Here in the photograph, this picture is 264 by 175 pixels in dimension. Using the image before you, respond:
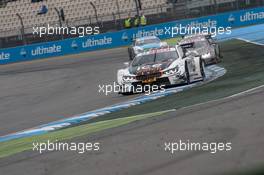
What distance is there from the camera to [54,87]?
2436 cm

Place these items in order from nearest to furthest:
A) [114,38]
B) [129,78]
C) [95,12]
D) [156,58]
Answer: [129,78] → [156,58] → [114,38] → [95,12]

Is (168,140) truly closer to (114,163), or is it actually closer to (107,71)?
(114,163)

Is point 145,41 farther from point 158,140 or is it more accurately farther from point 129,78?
point 158,140

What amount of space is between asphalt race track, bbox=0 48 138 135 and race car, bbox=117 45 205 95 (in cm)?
50

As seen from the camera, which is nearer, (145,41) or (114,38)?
(145,41)

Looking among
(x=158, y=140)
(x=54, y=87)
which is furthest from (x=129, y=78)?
(x=158, y=140)

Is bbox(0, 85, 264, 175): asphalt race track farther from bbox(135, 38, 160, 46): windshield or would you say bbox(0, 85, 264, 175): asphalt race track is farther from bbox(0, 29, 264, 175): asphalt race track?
bbox(135, 38, 160, 46): windshield

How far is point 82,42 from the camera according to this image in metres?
40.8

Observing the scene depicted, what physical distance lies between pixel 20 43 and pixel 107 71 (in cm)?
1673

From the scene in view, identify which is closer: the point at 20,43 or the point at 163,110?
the point at 163,110

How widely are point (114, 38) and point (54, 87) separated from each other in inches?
670

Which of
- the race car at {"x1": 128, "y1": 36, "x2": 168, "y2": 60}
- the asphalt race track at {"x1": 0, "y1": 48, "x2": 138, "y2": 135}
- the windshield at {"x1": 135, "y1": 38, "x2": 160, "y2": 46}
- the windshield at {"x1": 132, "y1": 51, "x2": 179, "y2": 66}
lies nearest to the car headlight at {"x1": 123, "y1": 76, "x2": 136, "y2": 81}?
the asphalt race track at {"x1": 0, "y1": 48, "x2": 138, "y2": 135}

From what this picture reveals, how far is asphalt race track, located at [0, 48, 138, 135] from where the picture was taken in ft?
54.6

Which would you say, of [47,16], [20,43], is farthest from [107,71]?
[47,16]
